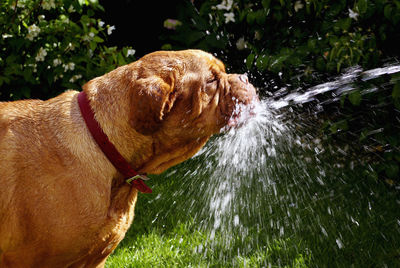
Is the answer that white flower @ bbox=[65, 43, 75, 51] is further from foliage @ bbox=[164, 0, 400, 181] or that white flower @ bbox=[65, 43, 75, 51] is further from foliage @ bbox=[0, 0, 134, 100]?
foliage @ bbox=[164, 0, 400, 181]

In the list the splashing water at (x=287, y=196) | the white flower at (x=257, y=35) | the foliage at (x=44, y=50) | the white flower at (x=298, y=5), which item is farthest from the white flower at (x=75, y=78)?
the white flower at (x=298, y=5)

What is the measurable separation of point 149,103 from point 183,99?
0.28 metres

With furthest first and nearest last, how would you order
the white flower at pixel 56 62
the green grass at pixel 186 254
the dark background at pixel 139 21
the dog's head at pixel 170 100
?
the dark background at pixel 139 21
the white flower at pixel 56 62
the green grass at pixel 186 254
the dog's head at pixel 170 100

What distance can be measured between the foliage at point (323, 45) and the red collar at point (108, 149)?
6.70 ft

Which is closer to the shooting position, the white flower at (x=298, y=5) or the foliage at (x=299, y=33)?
the foliage at (x=299, y=33)

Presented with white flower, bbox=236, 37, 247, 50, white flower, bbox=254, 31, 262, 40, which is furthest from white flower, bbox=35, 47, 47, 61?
white flower, bbox=254, 31, 262, 40

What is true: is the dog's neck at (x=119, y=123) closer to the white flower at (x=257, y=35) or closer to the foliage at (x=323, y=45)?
the foliage at (x=323, y=45)

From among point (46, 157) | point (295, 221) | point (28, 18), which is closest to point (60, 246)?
point (46, 157)

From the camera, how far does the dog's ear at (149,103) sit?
8.68 feet

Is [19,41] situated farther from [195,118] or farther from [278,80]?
[195,118]

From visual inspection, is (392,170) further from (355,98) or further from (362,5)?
(362,5)

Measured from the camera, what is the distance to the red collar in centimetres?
274

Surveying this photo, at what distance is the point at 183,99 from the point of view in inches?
113

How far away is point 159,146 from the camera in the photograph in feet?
9.43
